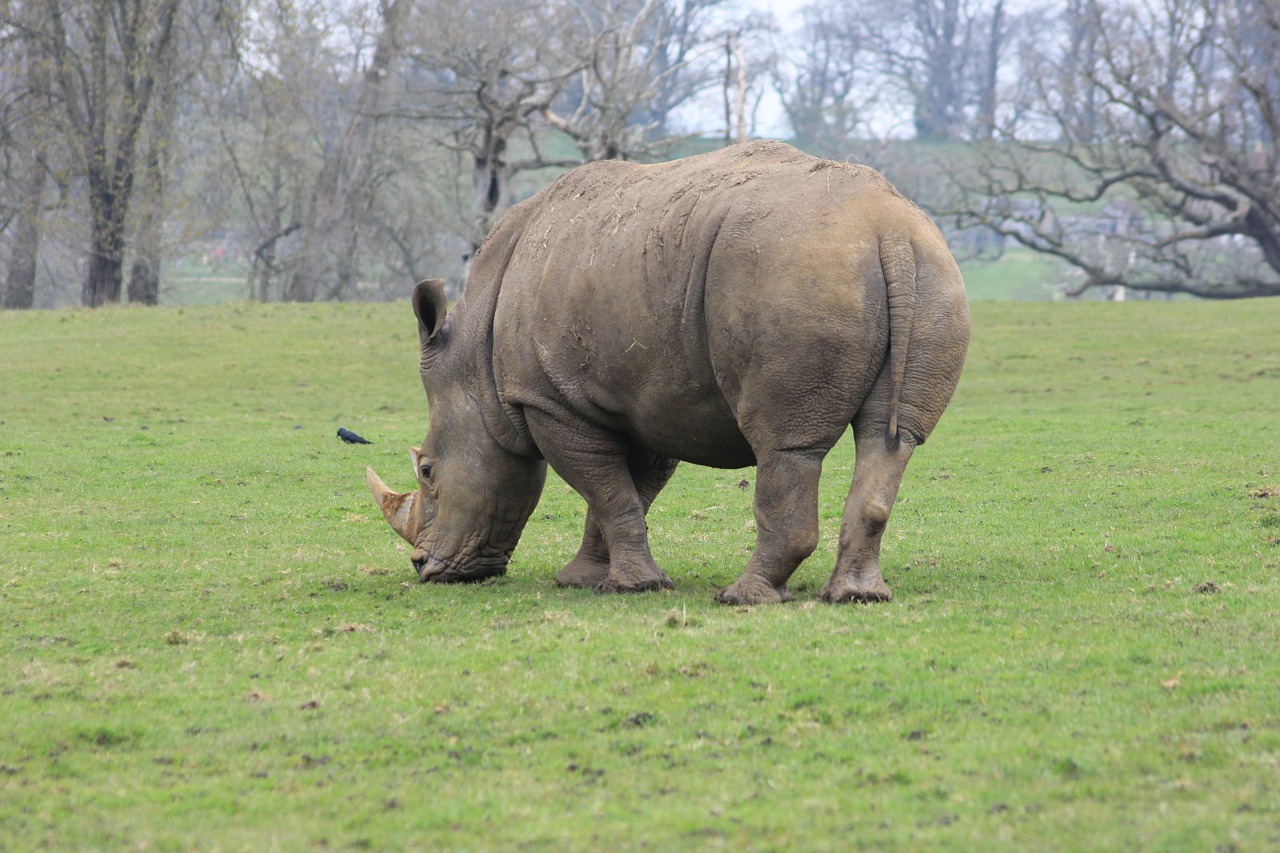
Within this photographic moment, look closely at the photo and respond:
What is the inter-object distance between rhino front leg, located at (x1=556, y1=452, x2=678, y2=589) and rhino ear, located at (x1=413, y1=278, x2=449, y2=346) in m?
1.64

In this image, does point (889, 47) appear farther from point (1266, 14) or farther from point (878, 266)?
point (878, 266)

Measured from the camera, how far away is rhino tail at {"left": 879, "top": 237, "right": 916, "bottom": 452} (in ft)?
25.7

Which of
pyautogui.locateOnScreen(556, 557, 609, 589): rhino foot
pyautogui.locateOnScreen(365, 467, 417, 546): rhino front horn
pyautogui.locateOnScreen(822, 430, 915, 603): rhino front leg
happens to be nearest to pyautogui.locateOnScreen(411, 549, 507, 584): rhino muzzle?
pyautogui.locateOnScreen(365, 467, 417, 546): rhino front horn

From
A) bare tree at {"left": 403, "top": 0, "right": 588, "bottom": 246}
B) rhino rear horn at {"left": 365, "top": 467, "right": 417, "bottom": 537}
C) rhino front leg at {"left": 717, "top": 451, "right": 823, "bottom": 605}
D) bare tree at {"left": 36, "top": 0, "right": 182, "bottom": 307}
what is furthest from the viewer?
bare tree at {"left": 403, "top": 0, "right": 588, "bottom": 246}

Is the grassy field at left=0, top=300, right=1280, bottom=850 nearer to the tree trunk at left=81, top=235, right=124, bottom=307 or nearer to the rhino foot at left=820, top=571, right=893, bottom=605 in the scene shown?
the rhino foot at left=820, top=571, right=893, bottom=605

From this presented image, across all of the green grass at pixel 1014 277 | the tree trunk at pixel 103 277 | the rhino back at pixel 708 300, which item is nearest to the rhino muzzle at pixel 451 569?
the rhino back at pixel 708 300

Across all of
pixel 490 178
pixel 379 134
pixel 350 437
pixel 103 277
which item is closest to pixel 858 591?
pixel 350 437

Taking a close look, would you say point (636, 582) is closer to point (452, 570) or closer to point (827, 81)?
point (452, 570)

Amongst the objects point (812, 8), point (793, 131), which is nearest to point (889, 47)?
point (812, 8)

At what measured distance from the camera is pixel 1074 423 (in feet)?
63.4

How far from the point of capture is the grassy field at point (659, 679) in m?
4.86

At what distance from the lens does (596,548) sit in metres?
9.94

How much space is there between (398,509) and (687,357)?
2984mm

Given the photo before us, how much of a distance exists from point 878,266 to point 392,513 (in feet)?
13.8
